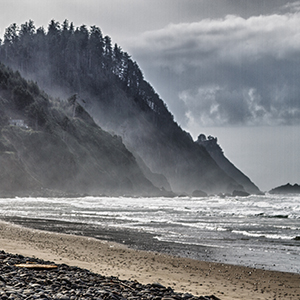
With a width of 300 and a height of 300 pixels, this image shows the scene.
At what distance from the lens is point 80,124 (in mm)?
125562

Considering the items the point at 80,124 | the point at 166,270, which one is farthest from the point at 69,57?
the point at 166,270

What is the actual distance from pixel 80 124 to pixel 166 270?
116 meters

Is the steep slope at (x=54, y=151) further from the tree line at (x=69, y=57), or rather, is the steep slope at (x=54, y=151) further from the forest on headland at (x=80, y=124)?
the tree line at (x=69, y=57)

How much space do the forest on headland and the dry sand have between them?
70921mm

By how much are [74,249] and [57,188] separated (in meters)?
84.5

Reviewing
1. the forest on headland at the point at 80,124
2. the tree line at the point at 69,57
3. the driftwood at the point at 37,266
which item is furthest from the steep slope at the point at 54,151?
the driftwood at the point at 37,266

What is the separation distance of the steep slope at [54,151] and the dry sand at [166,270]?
6967cm

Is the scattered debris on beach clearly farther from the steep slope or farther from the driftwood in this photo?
the steep slope

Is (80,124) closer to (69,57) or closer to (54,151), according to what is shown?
(54,151)

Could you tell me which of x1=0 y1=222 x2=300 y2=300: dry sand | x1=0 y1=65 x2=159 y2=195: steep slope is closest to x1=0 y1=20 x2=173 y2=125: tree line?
x1=0 y1=65 x2=159 y2=195: steep slope

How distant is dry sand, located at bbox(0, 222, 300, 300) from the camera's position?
32.9 feet

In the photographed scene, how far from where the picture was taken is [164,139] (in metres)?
189

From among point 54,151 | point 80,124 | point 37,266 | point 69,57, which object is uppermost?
point 69,57

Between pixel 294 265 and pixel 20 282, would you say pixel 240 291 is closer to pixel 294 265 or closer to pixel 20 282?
pixel 294 265
